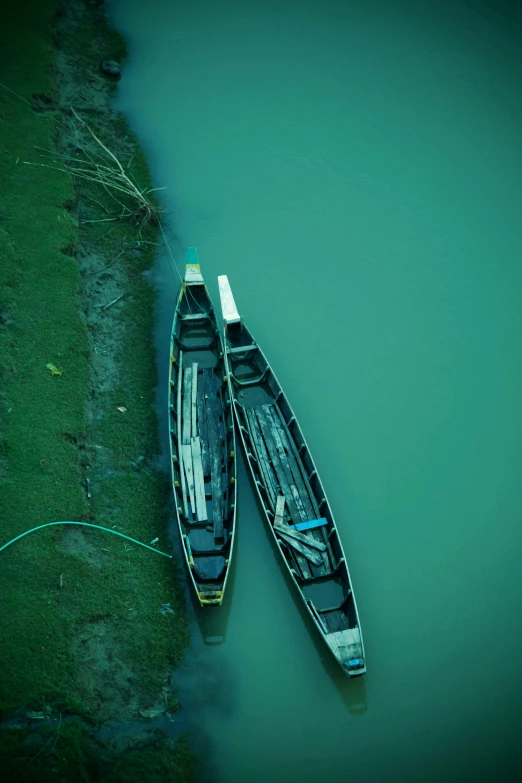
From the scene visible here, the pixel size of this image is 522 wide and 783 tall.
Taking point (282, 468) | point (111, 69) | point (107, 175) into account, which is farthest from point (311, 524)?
point (111, 69)

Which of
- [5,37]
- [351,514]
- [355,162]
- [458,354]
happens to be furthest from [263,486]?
[5,37]

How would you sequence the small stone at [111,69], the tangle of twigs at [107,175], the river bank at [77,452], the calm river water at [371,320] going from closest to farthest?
the river bank at [77,452] < the calm river water at [371,320] < the tangle of twigs at [107,175] < the small stone at [111,69]

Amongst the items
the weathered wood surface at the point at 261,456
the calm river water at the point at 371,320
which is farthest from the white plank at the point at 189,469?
the weathered wood surface at the point at 261,456

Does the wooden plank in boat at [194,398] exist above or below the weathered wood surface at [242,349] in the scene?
below

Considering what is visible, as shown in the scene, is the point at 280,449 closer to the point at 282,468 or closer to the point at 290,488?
the point at 282,468

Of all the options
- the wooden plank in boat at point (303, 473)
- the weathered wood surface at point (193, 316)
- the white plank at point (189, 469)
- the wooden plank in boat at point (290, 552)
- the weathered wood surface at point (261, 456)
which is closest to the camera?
the wooden plank in boat at point (290, 552)

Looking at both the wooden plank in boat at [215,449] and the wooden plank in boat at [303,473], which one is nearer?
the wooden plank in boat at [303,473]

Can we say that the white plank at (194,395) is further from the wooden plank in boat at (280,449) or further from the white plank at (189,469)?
the wooden plank in boat at (280,449)

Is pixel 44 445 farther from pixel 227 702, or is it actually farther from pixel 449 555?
pixel 449 555
